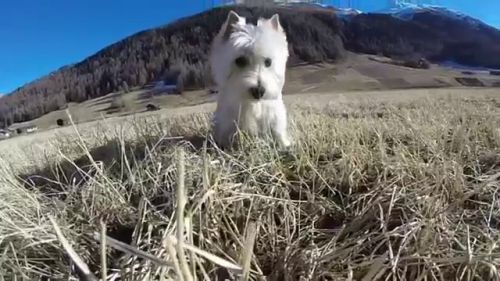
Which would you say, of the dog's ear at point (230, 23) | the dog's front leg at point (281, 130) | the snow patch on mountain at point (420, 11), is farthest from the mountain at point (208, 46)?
the dog's front leg at point (281, 130)

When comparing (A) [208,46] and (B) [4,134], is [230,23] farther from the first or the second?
(B) [4,134]

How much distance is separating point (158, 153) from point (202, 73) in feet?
10.3

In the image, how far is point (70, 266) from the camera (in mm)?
1230

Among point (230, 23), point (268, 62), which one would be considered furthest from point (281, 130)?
point (230, 23)

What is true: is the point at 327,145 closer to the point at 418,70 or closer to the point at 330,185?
the point at 330,185

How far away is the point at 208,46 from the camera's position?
499 centimetres

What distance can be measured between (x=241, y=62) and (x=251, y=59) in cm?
6

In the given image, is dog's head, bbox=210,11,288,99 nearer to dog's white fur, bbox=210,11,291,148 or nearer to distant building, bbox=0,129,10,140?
dog's white fur, bbox=210,11,291,148

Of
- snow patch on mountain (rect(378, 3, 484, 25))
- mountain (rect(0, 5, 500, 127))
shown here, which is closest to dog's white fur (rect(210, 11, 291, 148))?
mountain (rect(0, 5, 500, 127))

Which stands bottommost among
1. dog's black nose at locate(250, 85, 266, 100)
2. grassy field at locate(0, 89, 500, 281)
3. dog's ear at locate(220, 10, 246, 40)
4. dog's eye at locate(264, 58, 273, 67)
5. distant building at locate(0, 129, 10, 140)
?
grassy field at locate(0, 89, 500, 281)

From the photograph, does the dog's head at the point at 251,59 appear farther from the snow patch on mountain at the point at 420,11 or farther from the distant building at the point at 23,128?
the distant building at the point at 23,128

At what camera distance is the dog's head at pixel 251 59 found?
2457 millimetres

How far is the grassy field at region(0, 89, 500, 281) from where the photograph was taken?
1232 mm

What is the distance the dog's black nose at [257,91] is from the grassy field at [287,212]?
41cm
